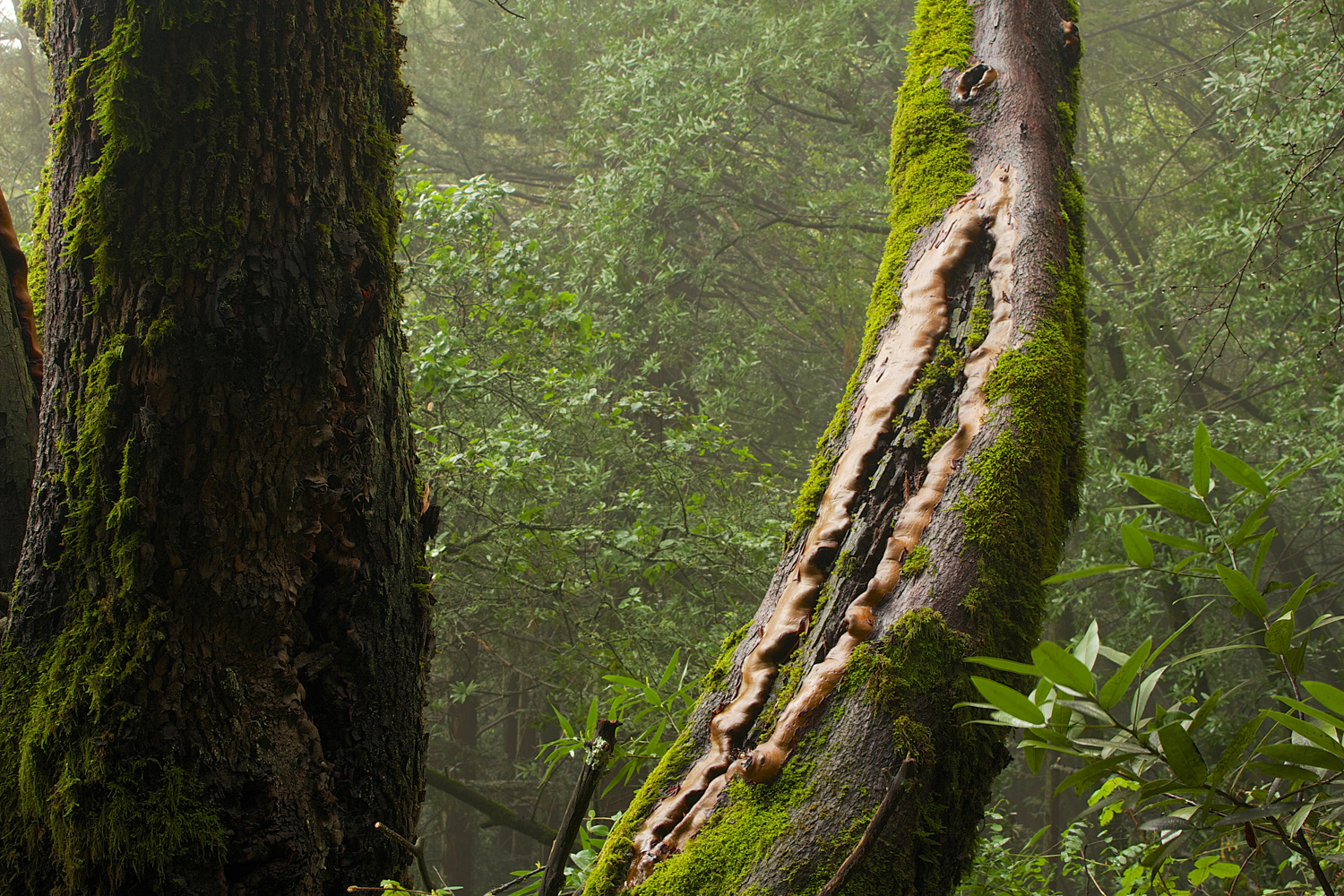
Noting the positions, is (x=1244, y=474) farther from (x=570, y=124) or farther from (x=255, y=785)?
(x=570, y=124)

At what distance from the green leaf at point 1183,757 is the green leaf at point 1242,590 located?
16cm

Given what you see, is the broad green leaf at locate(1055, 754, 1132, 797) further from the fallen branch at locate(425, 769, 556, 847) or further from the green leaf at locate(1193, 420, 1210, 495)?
the fallen branch at locate(425, 769, 556, 847)

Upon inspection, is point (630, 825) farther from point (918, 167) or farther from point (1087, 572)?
point (918, 167)

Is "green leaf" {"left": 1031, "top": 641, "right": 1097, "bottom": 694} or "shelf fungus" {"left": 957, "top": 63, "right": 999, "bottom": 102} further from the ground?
"shelf fungus" {"left": 957, "top": 63, "right": 999, "bottom": 102}

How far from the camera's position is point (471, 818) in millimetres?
9219

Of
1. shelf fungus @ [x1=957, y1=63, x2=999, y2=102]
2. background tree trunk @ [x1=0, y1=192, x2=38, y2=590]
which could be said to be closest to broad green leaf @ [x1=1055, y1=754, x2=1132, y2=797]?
shelf fungus @ [x1=957, y1=63, x2=999, y2=102]

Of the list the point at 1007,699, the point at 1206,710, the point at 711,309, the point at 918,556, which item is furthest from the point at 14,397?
the point at 711,309

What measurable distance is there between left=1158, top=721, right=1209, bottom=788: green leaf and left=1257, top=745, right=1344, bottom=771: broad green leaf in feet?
0.20

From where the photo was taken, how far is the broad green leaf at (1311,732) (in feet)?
2.66

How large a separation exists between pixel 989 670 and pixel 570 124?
8622mm

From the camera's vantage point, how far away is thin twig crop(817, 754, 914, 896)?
0.85 meters

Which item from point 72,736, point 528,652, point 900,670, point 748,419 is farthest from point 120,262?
point 748,419

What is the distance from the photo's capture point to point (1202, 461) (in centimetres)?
92

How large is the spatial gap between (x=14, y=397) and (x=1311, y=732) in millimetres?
2034
